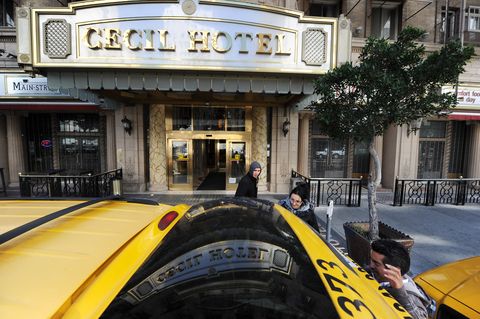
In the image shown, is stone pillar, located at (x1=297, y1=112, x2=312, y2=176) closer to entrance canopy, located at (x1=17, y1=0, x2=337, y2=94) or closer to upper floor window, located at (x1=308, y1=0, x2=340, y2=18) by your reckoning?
entrance canopy, located at (x1=17, y1=0, x2=337, y2=94)

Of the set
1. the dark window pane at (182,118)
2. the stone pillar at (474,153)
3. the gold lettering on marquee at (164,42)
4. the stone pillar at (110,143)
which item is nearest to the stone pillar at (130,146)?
the stone pillar at (110,143)

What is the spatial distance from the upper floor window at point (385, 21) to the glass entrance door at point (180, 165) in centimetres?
1087

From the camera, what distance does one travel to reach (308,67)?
23.1 feet

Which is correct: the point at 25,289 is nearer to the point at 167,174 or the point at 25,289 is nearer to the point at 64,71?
the point at 64,71

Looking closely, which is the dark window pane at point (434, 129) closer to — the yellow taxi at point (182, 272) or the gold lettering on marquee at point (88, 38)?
the yellow taxi at point (182, 272)

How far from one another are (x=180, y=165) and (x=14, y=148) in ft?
24.3

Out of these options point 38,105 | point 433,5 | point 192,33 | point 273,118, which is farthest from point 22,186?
point 433,5

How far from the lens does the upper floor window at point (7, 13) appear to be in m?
11.0

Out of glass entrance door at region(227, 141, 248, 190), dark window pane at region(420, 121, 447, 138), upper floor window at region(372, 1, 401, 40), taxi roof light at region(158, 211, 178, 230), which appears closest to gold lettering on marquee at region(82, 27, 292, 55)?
glass entrance door at region(227, 141, 248, 190)

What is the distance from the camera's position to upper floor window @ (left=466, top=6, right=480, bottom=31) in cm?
1223

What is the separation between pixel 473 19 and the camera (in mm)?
12328

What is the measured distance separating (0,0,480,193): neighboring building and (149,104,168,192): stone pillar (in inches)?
1.7

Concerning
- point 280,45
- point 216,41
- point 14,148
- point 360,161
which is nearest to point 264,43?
point 280,45

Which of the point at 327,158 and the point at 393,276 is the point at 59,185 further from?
the point at 327,158
